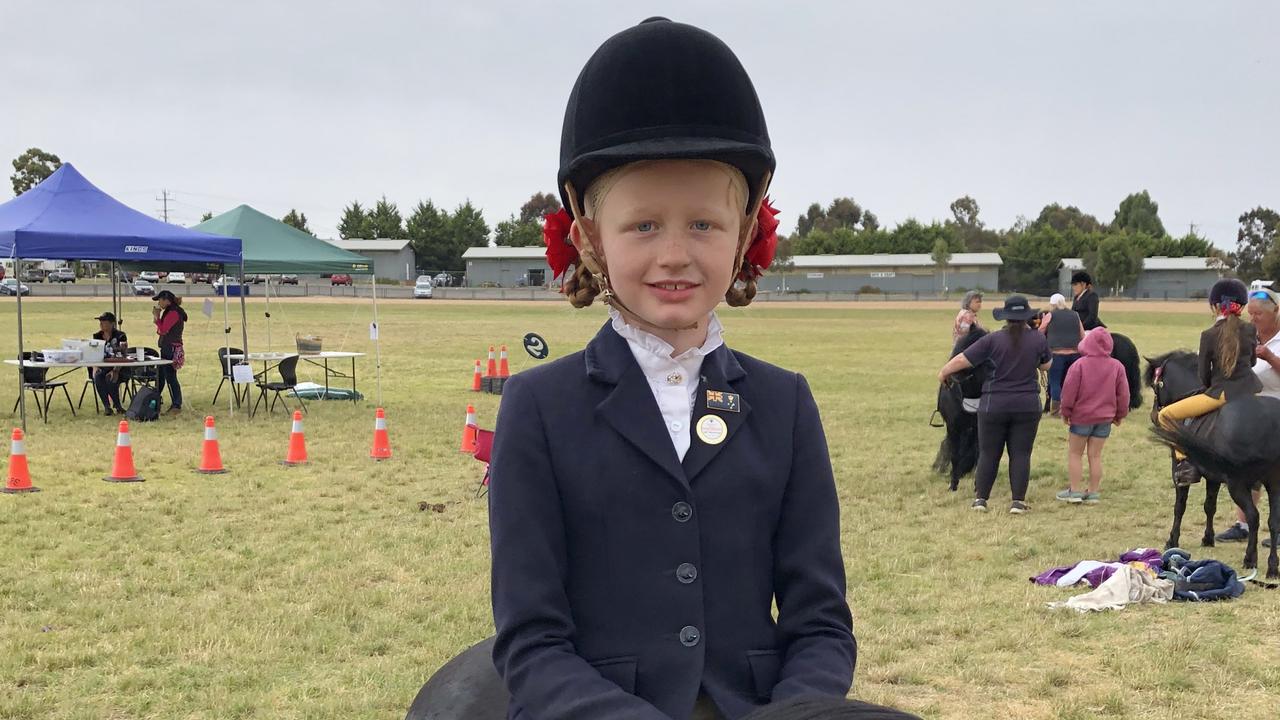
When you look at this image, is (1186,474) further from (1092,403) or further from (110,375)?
(110,375)

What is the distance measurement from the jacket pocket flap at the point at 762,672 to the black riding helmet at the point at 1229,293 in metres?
6.88

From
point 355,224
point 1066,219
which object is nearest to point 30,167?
point 355,224

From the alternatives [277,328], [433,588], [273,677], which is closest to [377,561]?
[433,588]

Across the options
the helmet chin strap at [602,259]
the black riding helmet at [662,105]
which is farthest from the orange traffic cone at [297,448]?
the black riding helmet at [662,105]

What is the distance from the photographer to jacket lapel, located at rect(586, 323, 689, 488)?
5.34 ft

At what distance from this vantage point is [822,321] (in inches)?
1549

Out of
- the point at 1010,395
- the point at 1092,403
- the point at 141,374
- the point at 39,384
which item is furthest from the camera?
the point at 141,374

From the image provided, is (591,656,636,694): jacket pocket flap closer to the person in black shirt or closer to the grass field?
the grass field

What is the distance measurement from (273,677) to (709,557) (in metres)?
3.90

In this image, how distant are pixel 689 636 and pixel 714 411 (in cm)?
37

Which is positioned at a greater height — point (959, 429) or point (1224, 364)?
point (1224, 364)

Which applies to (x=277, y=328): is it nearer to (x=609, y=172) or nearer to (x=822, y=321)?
(x=822, y=321)

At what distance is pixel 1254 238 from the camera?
83250mm

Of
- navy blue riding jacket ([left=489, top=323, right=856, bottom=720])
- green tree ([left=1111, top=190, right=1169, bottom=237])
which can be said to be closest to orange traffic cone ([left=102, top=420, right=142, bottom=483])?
navy blue riding jacket ([left=489, top=323, right=856, bottom=720])
